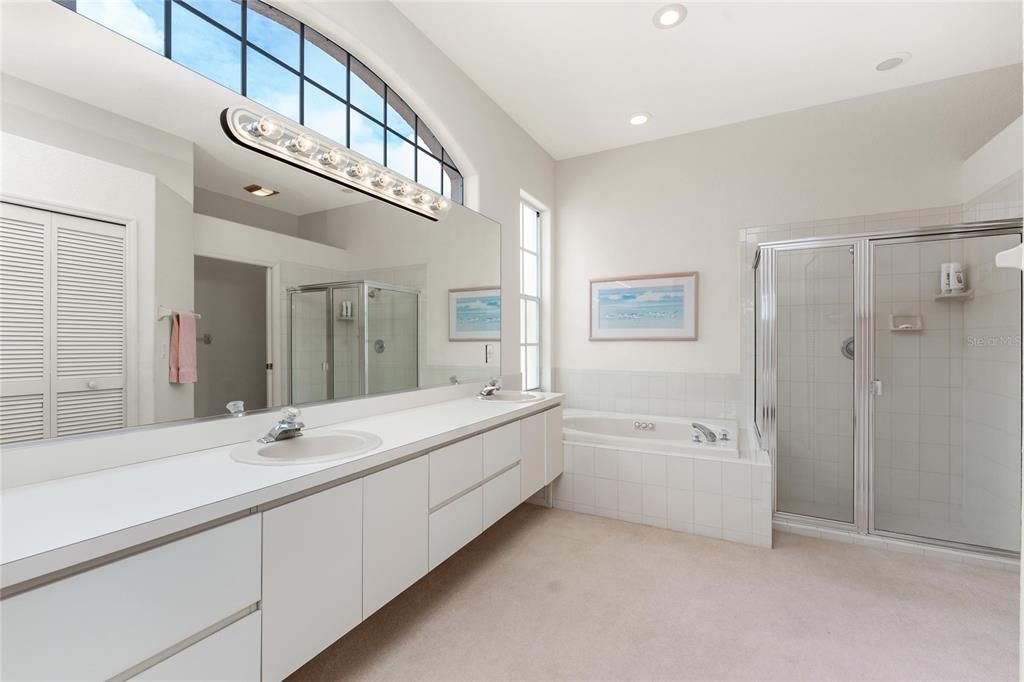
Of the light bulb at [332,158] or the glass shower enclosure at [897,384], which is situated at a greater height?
the light bulb at [332,158]

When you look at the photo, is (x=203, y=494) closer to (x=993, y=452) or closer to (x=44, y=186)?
(x=44, y=186)

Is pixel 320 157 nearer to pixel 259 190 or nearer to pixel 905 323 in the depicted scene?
pixel 259 190

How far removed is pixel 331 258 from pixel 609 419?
2.47 meters

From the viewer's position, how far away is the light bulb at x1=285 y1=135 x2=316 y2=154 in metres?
1.74

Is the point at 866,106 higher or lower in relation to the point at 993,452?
higher

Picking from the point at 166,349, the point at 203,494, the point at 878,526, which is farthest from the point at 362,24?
the point at 878,526

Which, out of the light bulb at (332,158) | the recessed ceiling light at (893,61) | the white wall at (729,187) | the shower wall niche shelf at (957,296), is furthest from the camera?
the white wall at (729,187)

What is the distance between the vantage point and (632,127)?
11.3 ft

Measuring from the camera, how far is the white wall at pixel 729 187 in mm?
2799

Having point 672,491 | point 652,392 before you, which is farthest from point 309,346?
point 652,392

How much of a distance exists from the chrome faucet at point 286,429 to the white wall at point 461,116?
1702mm

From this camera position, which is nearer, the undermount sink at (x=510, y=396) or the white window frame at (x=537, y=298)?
the undermount sink at (x=510, y=396)

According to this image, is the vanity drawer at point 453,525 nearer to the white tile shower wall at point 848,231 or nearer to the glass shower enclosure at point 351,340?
the glass shower enclosure at point 351,340
